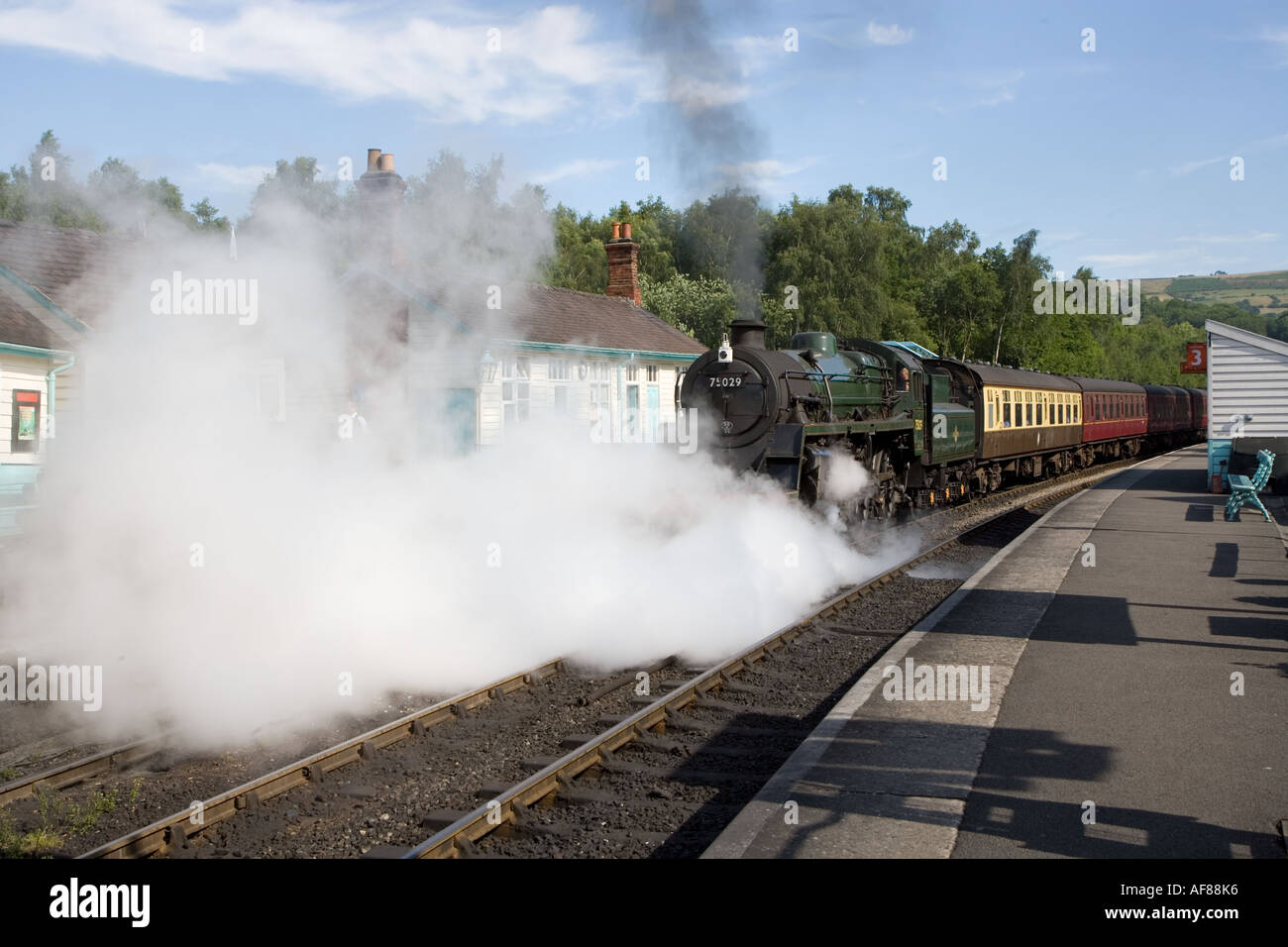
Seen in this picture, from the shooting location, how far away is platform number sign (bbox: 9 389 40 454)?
600 inches

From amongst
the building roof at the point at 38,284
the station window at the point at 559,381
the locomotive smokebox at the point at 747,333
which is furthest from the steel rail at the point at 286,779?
the station window at the point at 559,381

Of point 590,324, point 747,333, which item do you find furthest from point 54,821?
point 590,324

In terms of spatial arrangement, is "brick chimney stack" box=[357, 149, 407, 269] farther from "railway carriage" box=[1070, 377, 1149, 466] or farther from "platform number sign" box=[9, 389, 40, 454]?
"railway carriage" box=[1070, 377, 1149, 466]

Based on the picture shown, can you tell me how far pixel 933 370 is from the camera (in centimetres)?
2122

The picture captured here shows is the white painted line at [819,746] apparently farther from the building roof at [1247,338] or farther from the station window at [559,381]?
the station window at [559,381]

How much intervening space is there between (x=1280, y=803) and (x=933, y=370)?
16.8 meters

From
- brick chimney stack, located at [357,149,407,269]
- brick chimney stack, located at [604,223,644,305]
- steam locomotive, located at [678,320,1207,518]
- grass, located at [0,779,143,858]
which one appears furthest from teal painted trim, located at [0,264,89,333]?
brick chimney stack, located at [604,223,644,305]

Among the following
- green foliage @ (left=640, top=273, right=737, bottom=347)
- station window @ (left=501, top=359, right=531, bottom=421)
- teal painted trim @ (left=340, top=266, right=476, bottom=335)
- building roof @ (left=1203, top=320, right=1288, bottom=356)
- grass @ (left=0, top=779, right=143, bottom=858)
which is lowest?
grass @ (left=0, top=779, right=143, bottom=858)

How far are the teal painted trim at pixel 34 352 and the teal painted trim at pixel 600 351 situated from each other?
27.5 ft

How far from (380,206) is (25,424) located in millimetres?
7247

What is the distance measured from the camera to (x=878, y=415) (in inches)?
699

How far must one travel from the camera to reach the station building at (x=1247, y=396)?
71.6 feet

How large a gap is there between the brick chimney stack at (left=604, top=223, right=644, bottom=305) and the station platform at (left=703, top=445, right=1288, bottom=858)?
22.6 metres
